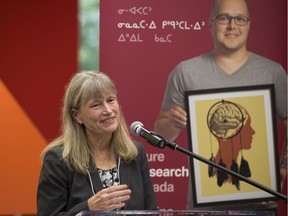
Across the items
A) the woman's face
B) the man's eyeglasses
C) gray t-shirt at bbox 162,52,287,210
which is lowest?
the woman's face

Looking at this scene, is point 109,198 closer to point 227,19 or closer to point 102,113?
point 102,113

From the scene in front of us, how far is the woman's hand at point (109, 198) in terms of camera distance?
256 centimetres

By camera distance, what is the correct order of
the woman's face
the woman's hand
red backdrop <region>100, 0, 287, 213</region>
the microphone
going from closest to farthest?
the microphone, the woman's hand, the woman's face, red backdrop <region>100, 0, 287, 213</region>

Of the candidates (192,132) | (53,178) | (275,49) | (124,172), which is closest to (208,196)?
(192,132)

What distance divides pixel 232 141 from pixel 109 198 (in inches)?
77.1

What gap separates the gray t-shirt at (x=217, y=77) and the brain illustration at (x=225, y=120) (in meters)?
0.17

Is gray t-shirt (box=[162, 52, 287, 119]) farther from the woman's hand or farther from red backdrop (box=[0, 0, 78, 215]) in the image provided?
the woman's hand

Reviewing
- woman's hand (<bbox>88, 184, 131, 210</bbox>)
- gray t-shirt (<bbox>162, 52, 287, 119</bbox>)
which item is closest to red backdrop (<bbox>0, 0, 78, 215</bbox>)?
gray t-shirt (<bbox>162, 52, 287, 119</bbox>)

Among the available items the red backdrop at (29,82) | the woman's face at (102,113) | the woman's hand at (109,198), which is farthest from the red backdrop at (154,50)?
the woman's hand at (109,198)

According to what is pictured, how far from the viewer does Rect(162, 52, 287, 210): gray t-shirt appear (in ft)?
14.0

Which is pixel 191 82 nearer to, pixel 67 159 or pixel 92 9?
pixel 92 9

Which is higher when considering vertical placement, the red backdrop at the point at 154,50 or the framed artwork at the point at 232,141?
the red backdrop at the point at 154,50

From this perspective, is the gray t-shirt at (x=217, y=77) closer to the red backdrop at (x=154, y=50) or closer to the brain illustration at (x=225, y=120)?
the red backdrop at (x=154, y=50)

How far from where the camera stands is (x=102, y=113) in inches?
110
